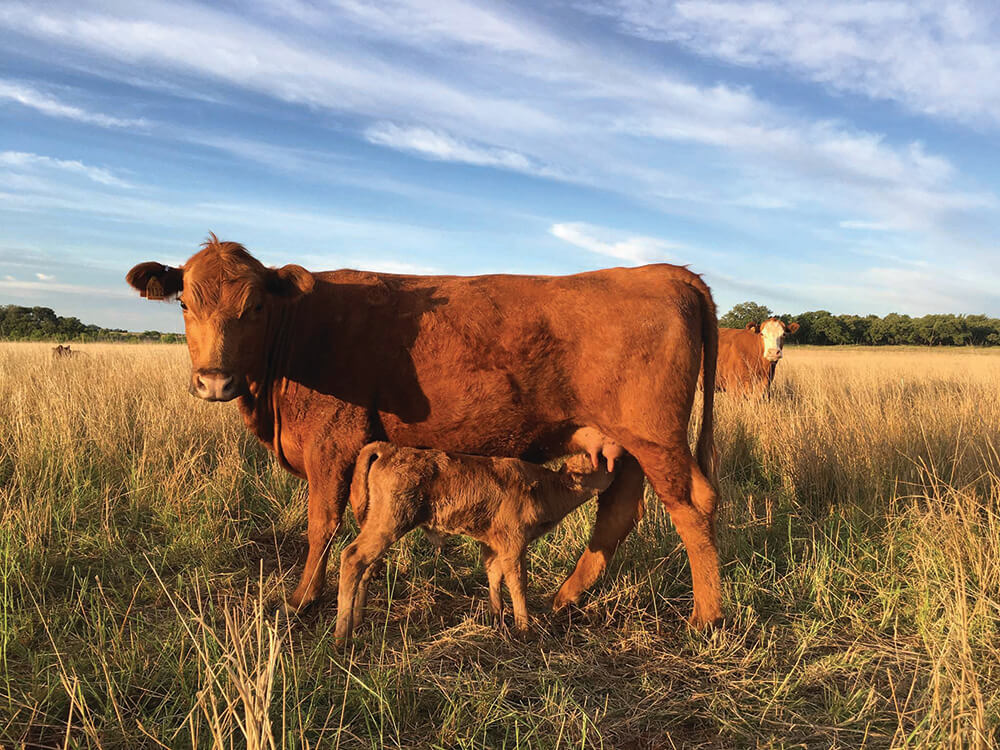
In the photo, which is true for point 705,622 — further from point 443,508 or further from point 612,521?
point 443,508

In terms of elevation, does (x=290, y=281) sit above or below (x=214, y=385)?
above

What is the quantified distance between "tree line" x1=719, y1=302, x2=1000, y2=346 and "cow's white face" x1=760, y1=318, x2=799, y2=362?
32488mm

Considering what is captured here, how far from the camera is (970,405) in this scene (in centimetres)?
778

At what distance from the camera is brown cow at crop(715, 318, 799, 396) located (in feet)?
48.7

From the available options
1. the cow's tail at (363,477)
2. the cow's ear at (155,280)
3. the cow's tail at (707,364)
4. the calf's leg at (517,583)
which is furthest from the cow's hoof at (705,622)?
the cow's ear at (155,280)

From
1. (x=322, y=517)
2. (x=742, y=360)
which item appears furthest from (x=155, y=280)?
(x=742, y=360)

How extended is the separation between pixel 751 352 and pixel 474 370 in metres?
13.7

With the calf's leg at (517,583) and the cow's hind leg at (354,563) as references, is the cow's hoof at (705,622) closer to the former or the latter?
the calf's leg at (517,583)

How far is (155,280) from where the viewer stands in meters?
4.04

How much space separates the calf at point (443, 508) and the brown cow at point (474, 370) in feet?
0.89

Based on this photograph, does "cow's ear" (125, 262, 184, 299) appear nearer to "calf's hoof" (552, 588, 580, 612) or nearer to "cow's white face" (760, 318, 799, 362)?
"calf's hoof" (552, 588, 580, 612)

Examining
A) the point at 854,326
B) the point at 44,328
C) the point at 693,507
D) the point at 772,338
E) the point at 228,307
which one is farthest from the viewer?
the point at 854,326

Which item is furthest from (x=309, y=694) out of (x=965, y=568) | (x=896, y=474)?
(x=896, y=474)

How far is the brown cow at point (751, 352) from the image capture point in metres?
14.9
